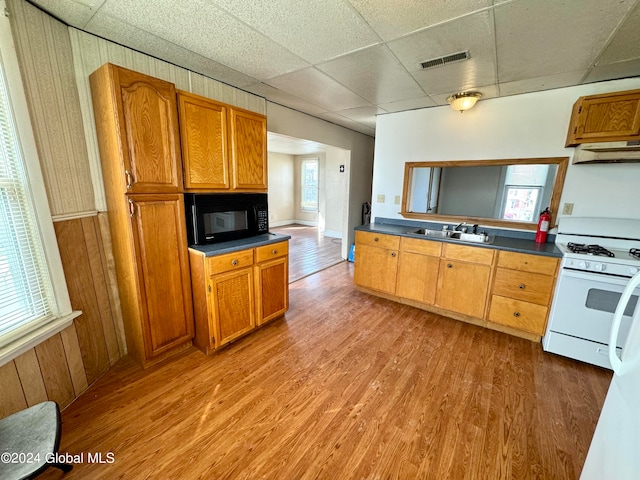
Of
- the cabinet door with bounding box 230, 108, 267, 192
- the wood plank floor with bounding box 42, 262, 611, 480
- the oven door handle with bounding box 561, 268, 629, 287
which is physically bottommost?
the wood plank floor with bounding box 42, 262, 611, 480

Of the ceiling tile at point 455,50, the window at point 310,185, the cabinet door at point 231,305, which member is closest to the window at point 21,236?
the cabinet door at point 231,305

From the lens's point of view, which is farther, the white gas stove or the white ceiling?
the white gas stove

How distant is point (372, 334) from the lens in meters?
2.55

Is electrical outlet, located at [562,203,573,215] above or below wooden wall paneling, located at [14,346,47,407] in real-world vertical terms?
above

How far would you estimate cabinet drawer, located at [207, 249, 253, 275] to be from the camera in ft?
6.72

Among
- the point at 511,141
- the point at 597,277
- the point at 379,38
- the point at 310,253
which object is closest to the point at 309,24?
the point at 379,38

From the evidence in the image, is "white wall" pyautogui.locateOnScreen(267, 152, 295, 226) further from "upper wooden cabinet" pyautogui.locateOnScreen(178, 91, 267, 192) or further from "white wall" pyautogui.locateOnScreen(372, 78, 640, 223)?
"upper wooden cabinet" pyautogui.locateOnScreen(178, 91, 267, 192)

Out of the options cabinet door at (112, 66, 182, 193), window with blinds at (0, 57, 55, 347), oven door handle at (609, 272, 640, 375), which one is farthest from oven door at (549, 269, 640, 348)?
window with blinds at (0, 57, 55, 347)

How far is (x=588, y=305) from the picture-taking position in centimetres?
208

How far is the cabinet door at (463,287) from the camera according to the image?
2609 millimetres

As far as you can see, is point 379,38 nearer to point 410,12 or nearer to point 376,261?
point 410,12

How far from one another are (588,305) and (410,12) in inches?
97.7

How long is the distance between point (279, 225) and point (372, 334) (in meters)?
6.34

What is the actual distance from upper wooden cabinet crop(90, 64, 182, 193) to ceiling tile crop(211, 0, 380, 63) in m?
0.72
